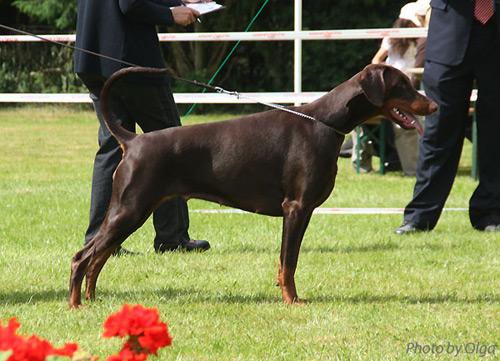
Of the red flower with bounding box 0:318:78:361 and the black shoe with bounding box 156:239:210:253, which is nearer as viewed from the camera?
the red flower with bounding box 0:318:78:361

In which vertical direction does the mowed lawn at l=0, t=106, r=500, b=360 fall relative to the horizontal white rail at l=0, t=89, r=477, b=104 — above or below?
above

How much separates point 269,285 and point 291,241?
1.91ft

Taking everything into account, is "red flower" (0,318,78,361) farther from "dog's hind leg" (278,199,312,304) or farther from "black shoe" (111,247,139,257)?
"black shoe" (111,247,139,257)

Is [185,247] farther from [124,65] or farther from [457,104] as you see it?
[457,104]

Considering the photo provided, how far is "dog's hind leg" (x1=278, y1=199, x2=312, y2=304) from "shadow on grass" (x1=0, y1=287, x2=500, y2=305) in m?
0.10

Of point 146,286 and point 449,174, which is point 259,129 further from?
point 449,174

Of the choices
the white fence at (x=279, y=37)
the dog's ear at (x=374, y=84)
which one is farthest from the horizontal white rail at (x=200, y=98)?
the dog's ear at (x=374, y=84)

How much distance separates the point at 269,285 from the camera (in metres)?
5.96

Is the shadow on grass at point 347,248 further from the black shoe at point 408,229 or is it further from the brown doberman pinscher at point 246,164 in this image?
the brown doberman pinscher at point 246,164

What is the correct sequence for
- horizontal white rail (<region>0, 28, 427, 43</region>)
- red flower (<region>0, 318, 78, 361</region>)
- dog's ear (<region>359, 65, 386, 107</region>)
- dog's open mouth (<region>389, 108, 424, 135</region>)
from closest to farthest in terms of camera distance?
red flower (<region>0, 318, 78, 361</region>) → dog's ear (<region>359, 65, 386, 107</region>) → dog's open mouth (<region>389, 108, 424, 135</region>) → horizontal white rail (<region>0, 28, 427, 43</region>)

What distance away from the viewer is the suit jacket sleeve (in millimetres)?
6383

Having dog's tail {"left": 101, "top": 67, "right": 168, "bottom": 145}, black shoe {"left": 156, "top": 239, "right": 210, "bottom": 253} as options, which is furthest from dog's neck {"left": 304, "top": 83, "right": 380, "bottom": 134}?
black shoe {"left": 156, "top": 239, "right": 210, "bottom": 253}

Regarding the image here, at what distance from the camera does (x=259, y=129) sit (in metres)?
5.48

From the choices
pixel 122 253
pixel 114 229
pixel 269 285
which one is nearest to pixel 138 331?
pixel 114 229
